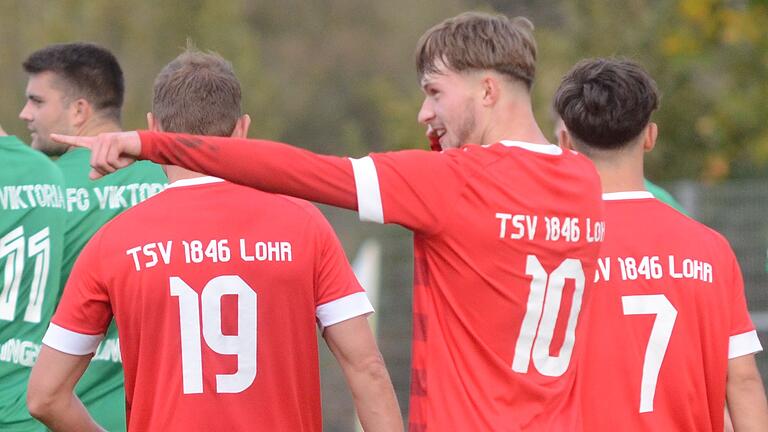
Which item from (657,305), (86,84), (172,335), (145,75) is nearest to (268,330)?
(172,335)

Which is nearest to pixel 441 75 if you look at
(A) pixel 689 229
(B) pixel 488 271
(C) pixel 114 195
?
(B) pixel 488 271

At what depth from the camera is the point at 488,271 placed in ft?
13.6

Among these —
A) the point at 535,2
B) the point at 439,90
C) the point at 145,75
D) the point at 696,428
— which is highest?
the point at 535,2

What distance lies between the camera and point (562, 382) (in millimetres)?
4312

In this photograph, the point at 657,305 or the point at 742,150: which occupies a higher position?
the point at 742,150

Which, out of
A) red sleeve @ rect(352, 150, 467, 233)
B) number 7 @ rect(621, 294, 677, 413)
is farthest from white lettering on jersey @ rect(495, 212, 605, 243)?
number 7 @ rect(621, 294, 677, 413)

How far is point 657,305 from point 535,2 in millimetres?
20400

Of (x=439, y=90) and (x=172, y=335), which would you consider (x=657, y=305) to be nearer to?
(x=439, y=90)

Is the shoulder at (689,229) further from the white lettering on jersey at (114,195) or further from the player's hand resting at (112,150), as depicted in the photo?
the white lettering on jersey at (114,195)

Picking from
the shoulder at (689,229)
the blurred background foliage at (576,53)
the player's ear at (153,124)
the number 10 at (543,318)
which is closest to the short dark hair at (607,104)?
the shoulder at (689,229)

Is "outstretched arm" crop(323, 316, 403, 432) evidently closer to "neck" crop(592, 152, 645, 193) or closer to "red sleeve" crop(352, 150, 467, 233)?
"red sleeve" crop(352, 150, 467, 233)

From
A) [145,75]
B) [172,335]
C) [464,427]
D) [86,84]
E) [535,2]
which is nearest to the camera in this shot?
[464,427]

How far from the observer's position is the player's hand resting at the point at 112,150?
11.8 ft

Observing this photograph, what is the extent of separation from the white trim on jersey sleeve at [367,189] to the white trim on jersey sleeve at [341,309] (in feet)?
2.63
